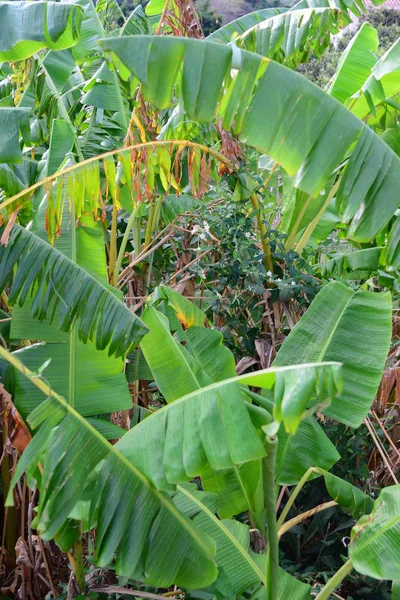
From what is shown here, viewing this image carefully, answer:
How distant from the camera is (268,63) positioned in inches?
111

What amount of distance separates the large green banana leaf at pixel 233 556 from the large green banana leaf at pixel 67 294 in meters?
0.77

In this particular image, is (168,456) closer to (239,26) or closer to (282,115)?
(282,115)

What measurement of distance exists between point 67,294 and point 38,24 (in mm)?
1427

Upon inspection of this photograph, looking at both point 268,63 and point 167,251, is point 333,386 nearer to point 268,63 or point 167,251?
point 268,63

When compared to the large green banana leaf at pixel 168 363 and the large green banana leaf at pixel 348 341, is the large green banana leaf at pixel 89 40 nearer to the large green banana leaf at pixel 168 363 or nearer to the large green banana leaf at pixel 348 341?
the large green banana leaf at pixel 168 363

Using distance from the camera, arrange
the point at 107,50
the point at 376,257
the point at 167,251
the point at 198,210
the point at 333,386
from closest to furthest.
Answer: the point at 333,386 → the point at 107,50 → the point at 198,210 → the point at 376,257 → the point at 167,251

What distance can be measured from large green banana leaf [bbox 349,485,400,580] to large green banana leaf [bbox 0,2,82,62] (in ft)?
8.76

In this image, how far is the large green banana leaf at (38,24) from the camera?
3189mm

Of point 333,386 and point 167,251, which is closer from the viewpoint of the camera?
point 333,386

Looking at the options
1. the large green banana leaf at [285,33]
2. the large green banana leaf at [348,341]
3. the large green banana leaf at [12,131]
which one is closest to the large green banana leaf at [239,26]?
the large green banana leaf at [285,33]

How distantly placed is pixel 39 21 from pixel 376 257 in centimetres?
283

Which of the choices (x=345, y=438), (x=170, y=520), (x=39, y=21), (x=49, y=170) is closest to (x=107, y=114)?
(x=49, y=170)

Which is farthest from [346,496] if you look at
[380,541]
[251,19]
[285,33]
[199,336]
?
[251,19]

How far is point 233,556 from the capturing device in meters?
2.94
